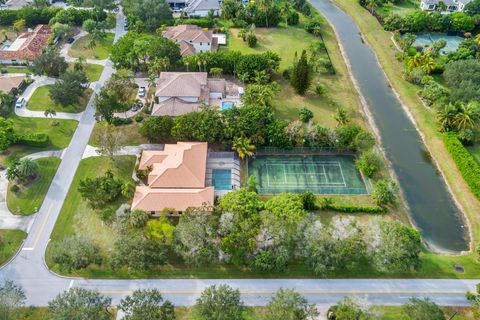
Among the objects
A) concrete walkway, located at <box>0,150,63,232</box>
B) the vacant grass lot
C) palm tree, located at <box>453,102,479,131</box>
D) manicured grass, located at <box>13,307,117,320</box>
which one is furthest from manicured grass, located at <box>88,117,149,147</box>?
palm tree, located at <box>453,102,479,131</box>

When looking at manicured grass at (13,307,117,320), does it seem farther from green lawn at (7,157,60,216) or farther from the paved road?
green lawn at (7,157,60,216)

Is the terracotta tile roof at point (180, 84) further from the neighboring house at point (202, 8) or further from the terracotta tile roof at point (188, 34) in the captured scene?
the neighboring house at point (202, 8)

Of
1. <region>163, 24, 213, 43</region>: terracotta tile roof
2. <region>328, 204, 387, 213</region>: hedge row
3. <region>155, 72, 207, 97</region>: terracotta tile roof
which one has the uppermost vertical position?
<region>163, 24, 213, 43</region>: terracotta tile roof

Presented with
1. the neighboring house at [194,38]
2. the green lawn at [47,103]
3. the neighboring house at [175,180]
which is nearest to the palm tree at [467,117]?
the neighboring house at [175,180]

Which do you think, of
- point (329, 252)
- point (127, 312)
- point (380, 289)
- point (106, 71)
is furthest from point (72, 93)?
point (380, 289)

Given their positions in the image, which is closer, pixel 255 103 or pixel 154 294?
pixel 154 294

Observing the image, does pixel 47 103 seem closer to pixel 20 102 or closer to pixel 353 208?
pixel 20 102

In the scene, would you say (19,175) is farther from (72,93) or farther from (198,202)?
(198,202)
